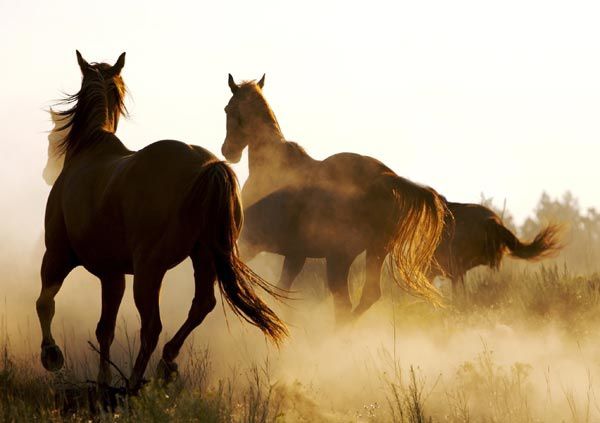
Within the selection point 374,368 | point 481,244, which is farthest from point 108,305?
point 481,244

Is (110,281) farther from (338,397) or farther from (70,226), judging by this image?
(338,397)

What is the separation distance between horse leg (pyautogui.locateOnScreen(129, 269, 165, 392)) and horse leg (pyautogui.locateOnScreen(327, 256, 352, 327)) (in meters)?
3.30

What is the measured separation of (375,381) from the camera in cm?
732

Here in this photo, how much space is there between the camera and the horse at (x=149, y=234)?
239 inches

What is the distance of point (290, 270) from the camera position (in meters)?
9.49

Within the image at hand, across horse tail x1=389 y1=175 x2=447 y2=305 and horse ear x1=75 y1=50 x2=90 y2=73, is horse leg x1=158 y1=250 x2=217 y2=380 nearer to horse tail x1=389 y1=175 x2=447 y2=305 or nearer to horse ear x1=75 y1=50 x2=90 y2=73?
horse ear x1=75 y1=50 x2=90 y2=73

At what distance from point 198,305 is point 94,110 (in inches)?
80.3

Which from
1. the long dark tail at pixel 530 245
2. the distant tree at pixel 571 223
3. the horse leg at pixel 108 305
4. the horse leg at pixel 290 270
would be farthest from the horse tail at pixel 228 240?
the distant tree at pixel 571 223

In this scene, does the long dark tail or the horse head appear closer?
the horse head


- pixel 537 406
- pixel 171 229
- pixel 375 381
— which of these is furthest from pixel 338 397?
pixel 171 229

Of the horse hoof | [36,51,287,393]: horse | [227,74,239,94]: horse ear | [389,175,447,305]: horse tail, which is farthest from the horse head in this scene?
the horse hoof

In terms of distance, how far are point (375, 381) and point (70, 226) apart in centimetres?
250

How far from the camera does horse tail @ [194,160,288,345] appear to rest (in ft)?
20.0

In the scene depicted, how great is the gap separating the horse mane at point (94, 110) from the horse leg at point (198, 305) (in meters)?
1.52
